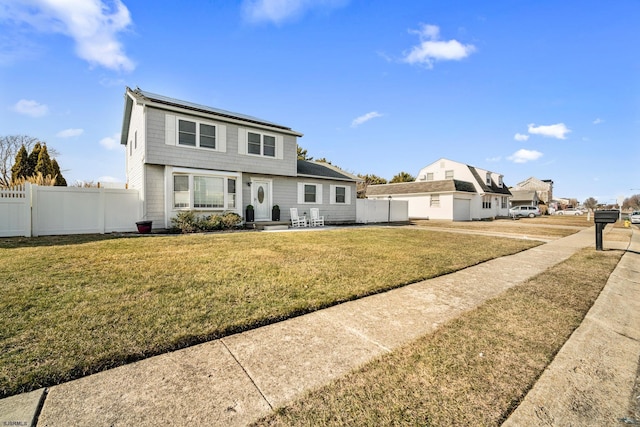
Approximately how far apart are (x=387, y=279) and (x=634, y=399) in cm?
298

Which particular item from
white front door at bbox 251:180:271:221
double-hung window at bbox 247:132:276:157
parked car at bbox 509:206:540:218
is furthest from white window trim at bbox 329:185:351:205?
parked car at bbox 509:206:540:218

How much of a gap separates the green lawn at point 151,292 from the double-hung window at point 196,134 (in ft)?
21.9

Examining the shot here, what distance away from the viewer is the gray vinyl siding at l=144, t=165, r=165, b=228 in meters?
11.6

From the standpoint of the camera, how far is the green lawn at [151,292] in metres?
2.29

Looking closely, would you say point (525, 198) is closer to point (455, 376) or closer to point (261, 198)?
point (261, 198)

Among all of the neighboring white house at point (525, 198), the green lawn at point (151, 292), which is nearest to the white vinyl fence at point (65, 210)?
the green lawn at point (151, 292)

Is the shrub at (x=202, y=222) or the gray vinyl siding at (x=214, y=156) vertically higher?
the gray vinyl siding at (x=214, y=156)

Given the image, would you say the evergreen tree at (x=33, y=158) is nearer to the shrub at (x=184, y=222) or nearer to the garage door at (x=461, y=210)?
the shrub at (x=184, y=222)

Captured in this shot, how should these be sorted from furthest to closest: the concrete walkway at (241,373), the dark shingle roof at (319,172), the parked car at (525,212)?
the parked car at (525,212) < the dark shingle roof at (319,172) < the concrete walkway at (241,373)

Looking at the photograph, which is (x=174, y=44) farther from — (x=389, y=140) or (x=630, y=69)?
(x=630, y=69)

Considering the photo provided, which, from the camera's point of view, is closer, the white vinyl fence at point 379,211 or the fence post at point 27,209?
the fence post at point 27,209

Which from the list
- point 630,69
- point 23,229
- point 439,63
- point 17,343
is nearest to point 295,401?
point 17,343

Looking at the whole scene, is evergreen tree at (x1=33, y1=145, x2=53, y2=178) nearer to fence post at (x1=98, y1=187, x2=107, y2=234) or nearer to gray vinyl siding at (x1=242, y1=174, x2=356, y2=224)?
fence post at (x1=98, y1=187, x2=107, y2=234)

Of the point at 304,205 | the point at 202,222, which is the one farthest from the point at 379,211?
the point at 202,222
